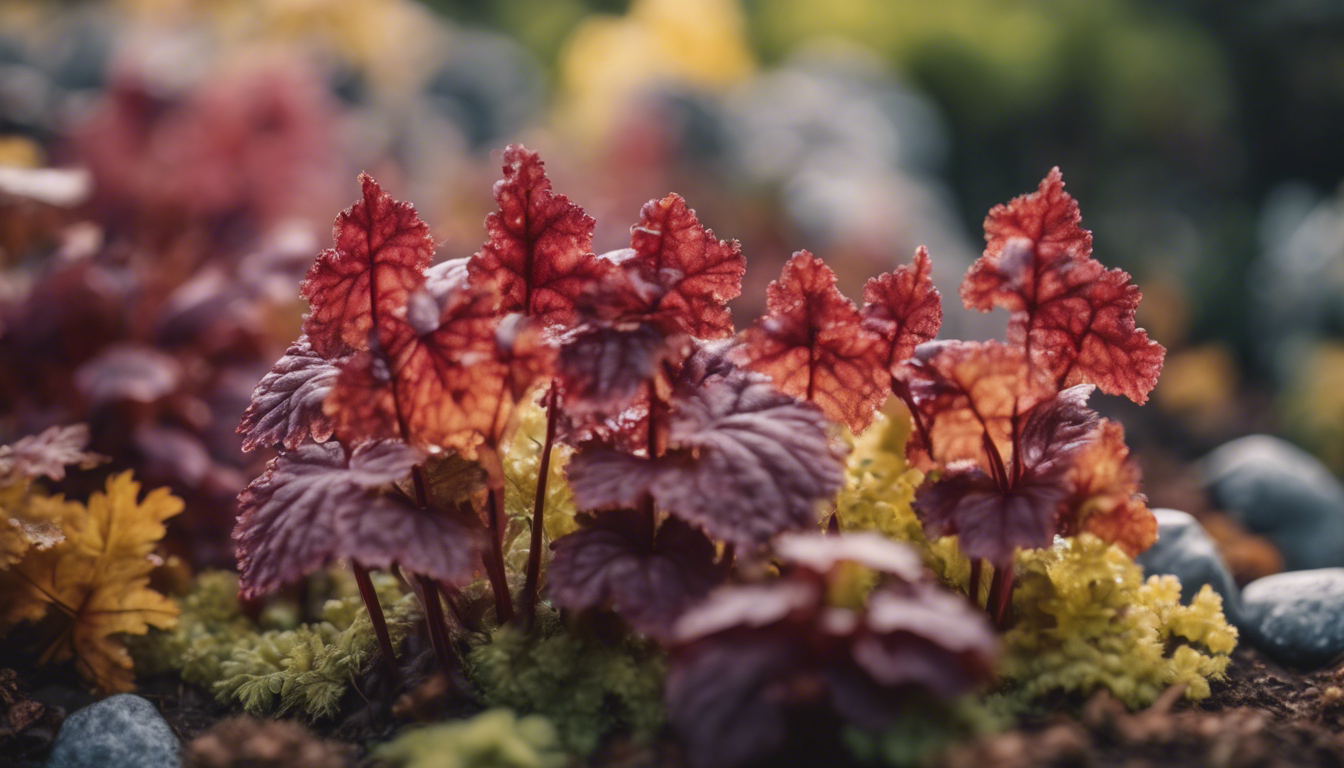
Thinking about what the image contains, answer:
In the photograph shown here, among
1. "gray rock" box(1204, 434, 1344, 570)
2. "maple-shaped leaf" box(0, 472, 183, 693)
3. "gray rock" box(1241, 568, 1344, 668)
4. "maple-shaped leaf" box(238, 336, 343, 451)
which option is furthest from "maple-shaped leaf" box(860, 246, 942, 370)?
"gray rock" box(1204, 434, 1344, 570)

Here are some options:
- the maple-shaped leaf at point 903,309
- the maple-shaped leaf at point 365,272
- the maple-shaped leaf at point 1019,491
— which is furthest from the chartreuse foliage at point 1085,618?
the maple-shaped leaf at point 365,272

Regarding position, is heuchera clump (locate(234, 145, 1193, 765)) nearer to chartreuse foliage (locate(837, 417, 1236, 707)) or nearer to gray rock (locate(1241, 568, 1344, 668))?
chartreuse foliage (locate(837, 417, 1236, 707))

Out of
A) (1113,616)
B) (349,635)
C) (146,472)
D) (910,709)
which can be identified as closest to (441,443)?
(349,635)

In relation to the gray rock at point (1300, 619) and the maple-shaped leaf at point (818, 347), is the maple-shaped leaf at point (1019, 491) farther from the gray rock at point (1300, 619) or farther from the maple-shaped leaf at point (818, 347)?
the gray rock at point (1300, 619)

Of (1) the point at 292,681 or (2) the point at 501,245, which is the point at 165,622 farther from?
(2) the point at 501,245

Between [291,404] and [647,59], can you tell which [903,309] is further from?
[647,59]

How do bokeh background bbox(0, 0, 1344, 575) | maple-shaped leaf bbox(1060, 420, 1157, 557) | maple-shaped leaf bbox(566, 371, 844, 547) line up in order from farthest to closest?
bokeh background bbox(0, 0, 1344, 575) → maple-shaped leaf bbox(1060, 420, 1157, 557) → maple-shaped leaf bbox(566, 371, 844, 547)

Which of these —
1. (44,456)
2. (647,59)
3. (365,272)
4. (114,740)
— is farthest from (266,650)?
(647,59)
